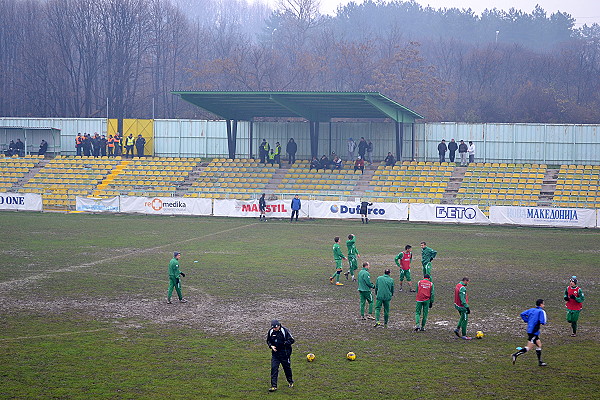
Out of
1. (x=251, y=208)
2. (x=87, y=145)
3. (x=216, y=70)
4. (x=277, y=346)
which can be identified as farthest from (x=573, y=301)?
(x=216, y=70)

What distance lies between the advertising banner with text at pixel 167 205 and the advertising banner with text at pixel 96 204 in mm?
623

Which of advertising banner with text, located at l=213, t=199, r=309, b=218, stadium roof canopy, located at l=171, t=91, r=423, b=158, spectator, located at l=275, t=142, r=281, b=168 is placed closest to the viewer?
advertising banner with text, located at l=213, t=199, r=309, b=218

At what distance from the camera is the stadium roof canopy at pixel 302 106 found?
156ft

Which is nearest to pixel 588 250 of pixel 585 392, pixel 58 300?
pixel 585 392

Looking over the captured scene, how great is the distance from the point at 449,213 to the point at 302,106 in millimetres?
15825

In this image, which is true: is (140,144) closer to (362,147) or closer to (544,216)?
(362,147)

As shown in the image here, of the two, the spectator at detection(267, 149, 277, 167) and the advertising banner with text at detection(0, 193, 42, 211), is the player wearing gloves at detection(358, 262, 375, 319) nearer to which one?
the advertising banner with text at detection(0, 193, 42, 211)

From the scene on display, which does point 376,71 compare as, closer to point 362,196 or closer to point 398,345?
point 362,196

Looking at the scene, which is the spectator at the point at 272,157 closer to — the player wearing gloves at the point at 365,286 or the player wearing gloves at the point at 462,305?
the player wearing gloves at the point at 365,286

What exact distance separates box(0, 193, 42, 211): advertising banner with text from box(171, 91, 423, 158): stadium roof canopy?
1254cm

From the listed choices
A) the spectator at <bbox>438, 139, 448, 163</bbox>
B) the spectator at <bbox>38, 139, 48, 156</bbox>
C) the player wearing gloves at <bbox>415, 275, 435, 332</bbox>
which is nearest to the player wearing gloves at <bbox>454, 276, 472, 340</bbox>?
the player wearing gloves at <bbox>415, 275, 435, 332</bbox>

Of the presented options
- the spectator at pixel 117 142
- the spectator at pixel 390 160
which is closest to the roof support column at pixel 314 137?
the spectator at pixel 390 160

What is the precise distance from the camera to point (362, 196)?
46.1 metres

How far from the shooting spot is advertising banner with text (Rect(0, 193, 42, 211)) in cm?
4712
